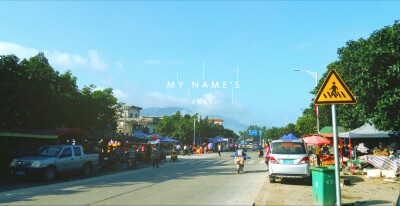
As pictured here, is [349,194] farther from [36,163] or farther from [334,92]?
[36,163]

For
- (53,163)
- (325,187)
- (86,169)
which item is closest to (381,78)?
(325,187)

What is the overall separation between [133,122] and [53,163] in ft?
187

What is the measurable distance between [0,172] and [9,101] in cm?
414

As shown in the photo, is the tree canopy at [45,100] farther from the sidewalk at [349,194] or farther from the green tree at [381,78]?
the green tree at [381,78]

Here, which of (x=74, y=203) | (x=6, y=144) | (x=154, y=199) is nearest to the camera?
(x=74, y=203)

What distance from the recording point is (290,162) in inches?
501

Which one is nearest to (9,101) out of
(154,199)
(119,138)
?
(119,138)

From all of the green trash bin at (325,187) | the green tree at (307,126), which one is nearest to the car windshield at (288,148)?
the green trash bin at (325,187)

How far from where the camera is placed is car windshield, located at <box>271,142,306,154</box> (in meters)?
13.2

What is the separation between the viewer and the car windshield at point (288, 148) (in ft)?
43.2

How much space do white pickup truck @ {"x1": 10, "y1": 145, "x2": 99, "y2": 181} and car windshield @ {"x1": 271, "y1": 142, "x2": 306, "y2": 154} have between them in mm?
10657

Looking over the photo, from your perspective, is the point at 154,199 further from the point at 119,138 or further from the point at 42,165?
the point at 119,138

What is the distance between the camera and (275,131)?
127062 mm

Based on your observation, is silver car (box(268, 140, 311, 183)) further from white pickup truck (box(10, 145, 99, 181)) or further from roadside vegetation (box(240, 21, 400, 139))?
white pickup truck (box(10, 145, 99, 181))
